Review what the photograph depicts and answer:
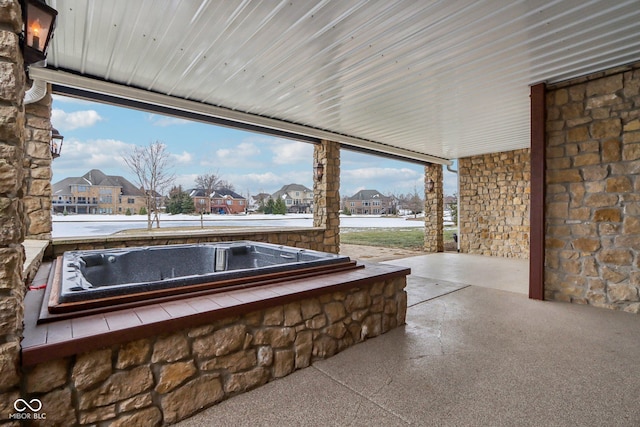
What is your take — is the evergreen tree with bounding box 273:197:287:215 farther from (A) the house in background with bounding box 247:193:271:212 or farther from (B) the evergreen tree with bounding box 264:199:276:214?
(A) the house in background with bounding box 247:193:271:212

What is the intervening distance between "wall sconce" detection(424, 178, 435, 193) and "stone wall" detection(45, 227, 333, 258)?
369 cm

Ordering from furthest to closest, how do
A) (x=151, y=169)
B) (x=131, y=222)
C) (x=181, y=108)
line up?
(x=151, y=169)
(x=131, y=222)
(x=181, y=108)

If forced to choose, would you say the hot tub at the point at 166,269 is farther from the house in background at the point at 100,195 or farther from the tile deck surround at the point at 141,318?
the house in background at the point at 100,195

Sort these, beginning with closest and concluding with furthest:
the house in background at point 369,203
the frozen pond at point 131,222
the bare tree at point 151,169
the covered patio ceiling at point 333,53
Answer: the covered patio ceiling at point 333,53
the frozen pond at point 131,222
the bare tree at point 151,169
the house in background at point 369,203

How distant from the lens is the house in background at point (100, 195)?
473 cm

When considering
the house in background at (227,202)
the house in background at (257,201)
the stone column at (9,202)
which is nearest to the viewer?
the stone column at (9,202)

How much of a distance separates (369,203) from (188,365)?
24173 millimetres

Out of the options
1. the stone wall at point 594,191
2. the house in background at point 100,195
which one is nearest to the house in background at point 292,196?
the house in background at point 100,195

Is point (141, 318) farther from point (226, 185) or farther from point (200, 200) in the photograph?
point (226, 185)

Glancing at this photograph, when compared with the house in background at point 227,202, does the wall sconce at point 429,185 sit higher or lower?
higher

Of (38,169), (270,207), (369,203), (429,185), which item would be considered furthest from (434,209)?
(369,203)

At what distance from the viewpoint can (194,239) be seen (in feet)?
13.4

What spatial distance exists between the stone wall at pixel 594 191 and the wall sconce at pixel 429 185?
4400 millimetres

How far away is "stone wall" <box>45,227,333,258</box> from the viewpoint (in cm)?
330
